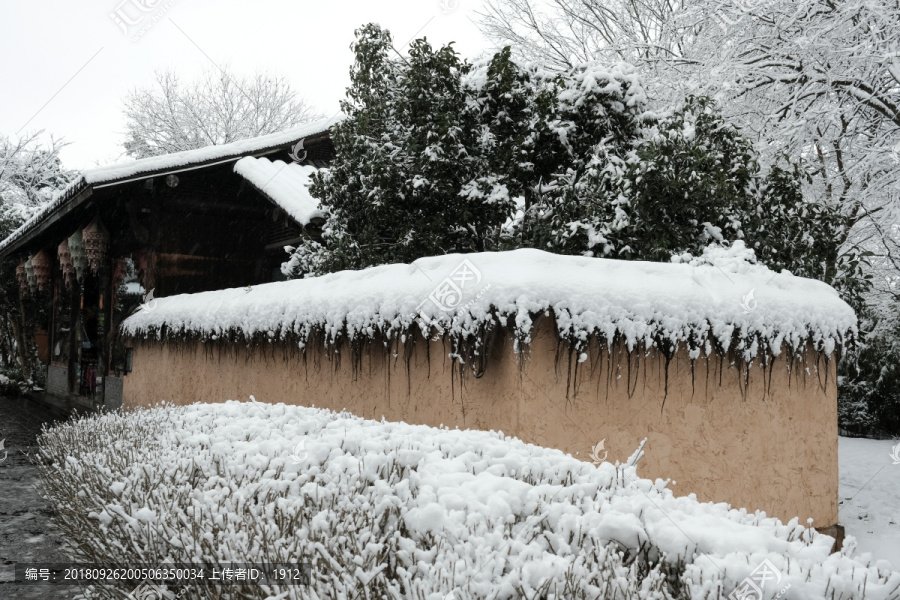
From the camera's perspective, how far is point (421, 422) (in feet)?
19.2

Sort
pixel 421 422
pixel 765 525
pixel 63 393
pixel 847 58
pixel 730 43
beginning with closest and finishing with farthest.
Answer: pixel 765 525, pixel 421 422, pixel 847 58, pixel 730 43, pixel 63 393

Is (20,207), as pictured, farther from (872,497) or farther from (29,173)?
(872,497)

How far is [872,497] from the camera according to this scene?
344 inches

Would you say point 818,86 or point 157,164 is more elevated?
point 818,86

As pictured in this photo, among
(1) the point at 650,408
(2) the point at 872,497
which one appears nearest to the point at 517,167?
(1) the point at 650,408

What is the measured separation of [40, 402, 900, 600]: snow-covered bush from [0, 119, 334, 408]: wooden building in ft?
20.4

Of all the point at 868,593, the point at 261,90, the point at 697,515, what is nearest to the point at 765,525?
the point at 697,515

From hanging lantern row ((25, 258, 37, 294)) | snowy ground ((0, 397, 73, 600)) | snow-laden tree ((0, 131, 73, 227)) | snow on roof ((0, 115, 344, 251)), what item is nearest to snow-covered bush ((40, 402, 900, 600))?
snowy ground ((0, 397, 73, 600))

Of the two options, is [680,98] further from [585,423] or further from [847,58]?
[585,423]

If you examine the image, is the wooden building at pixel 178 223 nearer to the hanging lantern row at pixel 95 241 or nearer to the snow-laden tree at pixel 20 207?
the hanging lantern row at pixel 95 241

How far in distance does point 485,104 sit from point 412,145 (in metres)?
0.99

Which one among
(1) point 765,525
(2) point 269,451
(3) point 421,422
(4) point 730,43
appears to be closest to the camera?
(1) point 765,525

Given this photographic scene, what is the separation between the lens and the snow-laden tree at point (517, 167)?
734 cm

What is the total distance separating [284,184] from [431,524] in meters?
8.86
